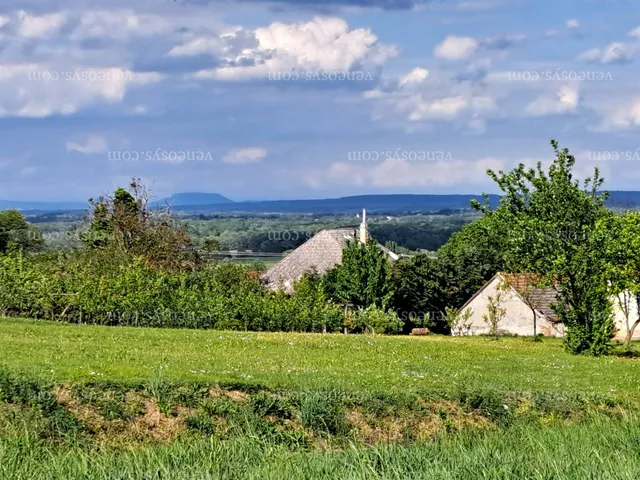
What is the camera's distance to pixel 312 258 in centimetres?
5653

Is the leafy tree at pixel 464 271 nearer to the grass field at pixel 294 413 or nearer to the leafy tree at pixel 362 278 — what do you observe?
the leafy tree at pixel 362 278

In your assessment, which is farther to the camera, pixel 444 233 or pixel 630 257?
pixel 444 233

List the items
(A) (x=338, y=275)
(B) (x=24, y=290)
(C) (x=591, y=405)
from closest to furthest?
(C) (x=591, y=405), (B) (x=24, y=290), (A) (x=338, y=275)

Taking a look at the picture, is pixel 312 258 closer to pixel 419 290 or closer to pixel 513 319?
pixel 419 290

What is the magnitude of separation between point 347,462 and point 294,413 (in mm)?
4725

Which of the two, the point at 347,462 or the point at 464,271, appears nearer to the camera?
the point at 347,462

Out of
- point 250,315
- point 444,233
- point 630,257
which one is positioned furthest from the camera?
point 444,233

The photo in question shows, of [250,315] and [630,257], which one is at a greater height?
[630,257]

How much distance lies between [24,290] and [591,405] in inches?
866

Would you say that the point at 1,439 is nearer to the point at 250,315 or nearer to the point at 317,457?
the point at 317,457

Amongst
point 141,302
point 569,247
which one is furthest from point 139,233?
point 569,247

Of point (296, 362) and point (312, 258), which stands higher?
point (312, 258)

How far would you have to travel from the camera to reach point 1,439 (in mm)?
11125

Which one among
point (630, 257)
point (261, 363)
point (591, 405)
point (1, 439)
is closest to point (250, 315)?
point (630, 257)
